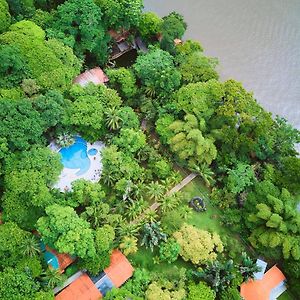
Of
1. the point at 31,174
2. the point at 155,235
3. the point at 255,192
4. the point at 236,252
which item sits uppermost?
A: the point at 31,174

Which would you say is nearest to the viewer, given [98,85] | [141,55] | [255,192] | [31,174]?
[31,174]

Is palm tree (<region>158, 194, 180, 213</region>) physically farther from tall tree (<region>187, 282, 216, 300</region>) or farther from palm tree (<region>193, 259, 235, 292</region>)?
tall tree (<region>187, 282, 216, 300</region>)

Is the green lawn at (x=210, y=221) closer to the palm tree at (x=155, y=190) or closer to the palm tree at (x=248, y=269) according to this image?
the palm tree at (x=248, y=269)

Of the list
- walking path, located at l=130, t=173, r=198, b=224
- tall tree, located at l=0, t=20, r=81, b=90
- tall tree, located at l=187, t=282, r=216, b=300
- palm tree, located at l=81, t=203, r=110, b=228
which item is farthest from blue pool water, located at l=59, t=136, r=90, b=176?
tall tree, located at l=187, t=282, r=216, b=300

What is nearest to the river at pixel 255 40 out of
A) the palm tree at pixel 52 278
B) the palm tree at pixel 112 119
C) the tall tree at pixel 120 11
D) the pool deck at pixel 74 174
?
the tall tree at pixel 120 11

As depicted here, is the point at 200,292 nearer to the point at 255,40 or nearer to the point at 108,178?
the point at 108,178

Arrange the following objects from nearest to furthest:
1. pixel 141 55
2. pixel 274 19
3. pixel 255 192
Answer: pixel 255 192, pixel 141 55, pixel 274 19

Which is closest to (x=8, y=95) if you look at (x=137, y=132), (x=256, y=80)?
(x=137, y=132)

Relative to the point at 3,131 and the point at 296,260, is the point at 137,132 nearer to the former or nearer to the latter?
the point at 3,131
